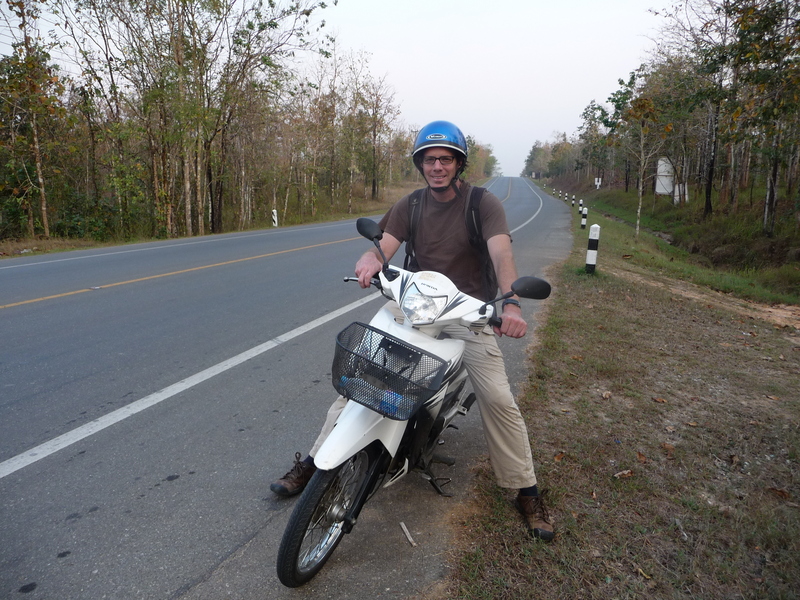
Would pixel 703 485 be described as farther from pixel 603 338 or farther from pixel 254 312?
pixel 254 312

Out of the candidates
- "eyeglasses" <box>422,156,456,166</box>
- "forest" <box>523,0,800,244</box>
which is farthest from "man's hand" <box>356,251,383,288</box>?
"forest" <box>523,0,800,244</box>

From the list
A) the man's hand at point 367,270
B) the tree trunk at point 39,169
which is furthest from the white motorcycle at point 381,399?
the tree trunk at point 39,169

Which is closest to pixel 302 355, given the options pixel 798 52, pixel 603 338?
pixel 603 338

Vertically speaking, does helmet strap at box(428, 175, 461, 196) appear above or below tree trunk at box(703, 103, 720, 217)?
below

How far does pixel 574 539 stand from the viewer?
8.83 feet

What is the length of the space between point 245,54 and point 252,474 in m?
A: 21.5

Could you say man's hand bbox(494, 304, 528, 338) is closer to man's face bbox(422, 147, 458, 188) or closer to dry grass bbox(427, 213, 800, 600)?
man's face bbox(422, 147, 458, 188)

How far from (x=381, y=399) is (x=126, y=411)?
2.56 meters

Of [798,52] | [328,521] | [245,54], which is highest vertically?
[245,54]

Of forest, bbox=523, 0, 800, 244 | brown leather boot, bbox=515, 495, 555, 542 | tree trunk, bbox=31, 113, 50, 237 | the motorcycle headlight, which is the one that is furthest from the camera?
tree trunk, bbox=31, 113, 50, 237

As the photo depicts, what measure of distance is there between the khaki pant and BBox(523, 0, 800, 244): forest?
721cm

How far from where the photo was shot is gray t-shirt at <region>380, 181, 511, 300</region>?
2998 millimetres

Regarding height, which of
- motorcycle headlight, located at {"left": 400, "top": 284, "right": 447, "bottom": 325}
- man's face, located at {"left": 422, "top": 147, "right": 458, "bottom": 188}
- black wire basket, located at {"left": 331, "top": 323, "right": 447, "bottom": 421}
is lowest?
black wire basket, located at {"left": 331, "top": 323, "right": 447, "bottom": 421}

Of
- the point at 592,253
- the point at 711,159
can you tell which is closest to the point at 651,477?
the point at 592,253
